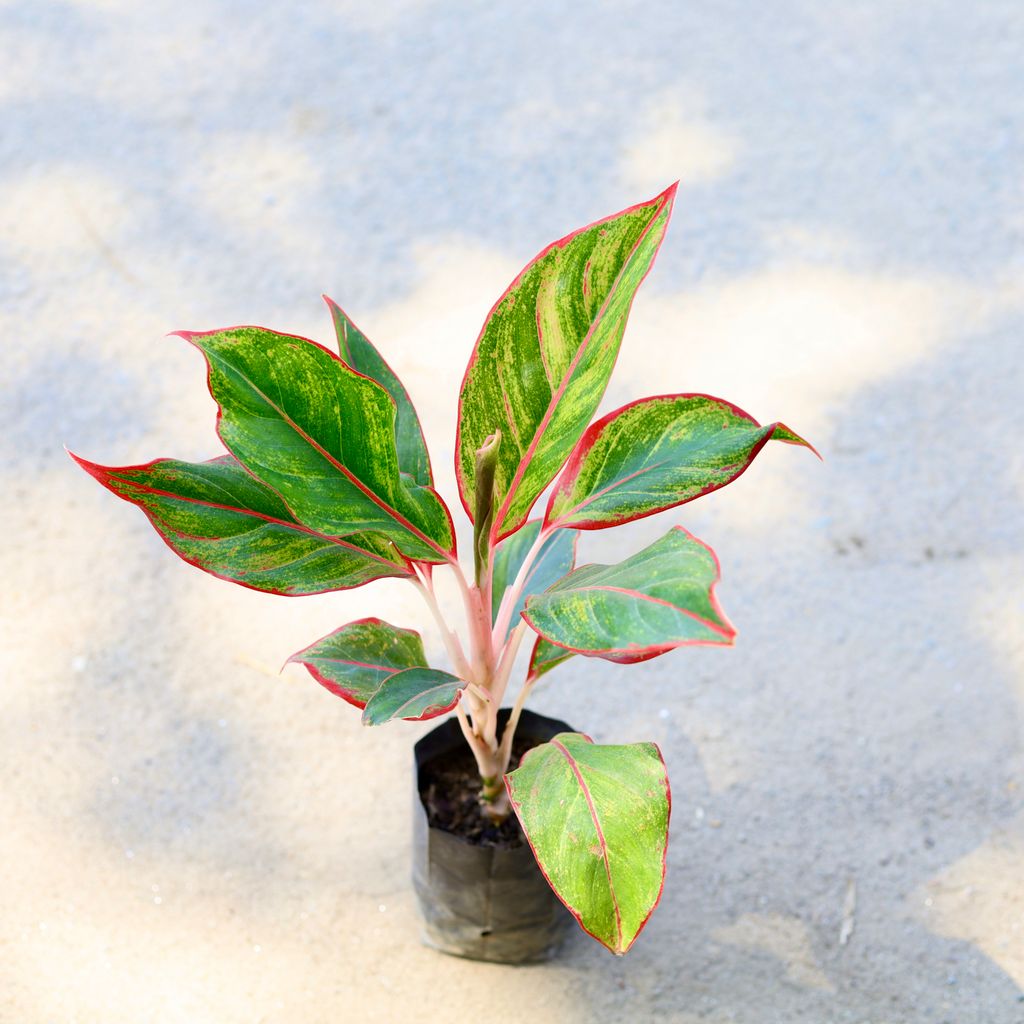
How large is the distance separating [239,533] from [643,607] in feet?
1.00

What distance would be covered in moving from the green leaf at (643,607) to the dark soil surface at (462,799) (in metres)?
0.36

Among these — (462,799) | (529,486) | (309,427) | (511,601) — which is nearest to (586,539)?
(462,799)

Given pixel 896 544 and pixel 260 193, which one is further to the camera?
pixel 260 193

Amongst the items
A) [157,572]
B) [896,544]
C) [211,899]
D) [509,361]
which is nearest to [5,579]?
[157,572]

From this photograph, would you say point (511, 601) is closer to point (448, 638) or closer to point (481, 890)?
point (448, 638)

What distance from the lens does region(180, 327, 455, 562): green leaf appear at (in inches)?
30.3

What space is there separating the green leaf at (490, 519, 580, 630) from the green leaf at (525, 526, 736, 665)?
19 cm

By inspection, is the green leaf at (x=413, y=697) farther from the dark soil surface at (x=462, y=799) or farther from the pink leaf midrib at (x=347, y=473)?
the dark soil surface at (x=462, y=799)

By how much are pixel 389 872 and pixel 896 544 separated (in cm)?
81

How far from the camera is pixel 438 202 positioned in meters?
2.16

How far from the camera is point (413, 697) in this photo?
2.95ft

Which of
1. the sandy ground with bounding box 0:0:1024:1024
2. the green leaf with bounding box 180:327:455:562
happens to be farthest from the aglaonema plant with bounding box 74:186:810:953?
the sandy ground with bounding box 0:0:1024:1024

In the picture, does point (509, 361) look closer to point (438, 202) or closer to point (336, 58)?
point (438, 202)

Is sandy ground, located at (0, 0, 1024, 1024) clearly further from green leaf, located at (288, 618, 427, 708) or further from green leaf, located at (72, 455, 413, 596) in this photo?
green leaf, located at (72, 455, 413, 596)
